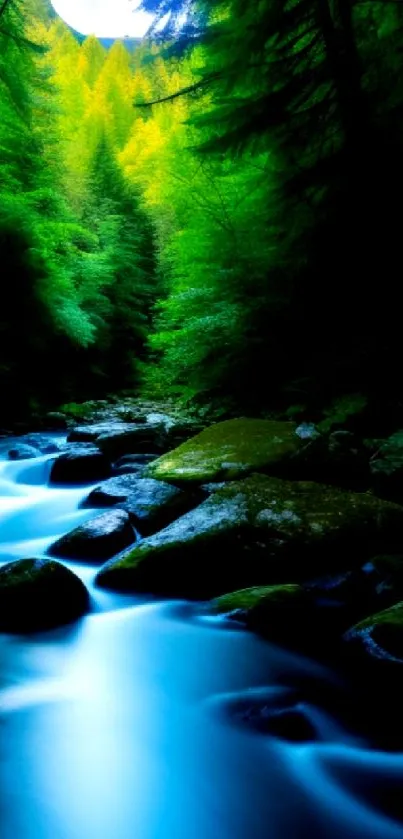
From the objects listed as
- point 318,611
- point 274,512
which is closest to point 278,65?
point 274,512

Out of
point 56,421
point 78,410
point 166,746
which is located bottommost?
point 166,746

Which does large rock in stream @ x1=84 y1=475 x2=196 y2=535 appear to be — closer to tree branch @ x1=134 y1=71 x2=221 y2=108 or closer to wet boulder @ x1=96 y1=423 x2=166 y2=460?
wet boulder @ x1=96 y1=423 x2=166 y2=460

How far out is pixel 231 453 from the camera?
5.25m

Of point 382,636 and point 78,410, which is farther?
point 78,410

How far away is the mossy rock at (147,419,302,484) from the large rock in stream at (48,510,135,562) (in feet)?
2.82

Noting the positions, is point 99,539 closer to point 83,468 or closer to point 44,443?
point 83,468

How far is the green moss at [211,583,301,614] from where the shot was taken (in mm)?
3115

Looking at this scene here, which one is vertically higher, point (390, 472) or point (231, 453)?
point (231, 453)

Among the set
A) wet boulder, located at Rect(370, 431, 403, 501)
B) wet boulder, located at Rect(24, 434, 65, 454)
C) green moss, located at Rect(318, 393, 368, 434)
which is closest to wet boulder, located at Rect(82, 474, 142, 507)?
green moss, located at Rect(318, 393, 368, 434)

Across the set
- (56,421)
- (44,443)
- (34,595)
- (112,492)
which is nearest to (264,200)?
(112,492)

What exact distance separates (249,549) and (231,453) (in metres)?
1.76

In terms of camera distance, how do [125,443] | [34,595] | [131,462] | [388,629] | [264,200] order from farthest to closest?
[125,443], [131,462], [264,200], [34,595], [388,629]

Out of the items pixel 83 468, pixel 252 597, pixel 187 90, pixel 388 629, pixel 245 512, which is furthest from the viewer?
pixel 83 468

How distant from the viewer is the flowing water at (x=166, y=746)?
6.11ft
